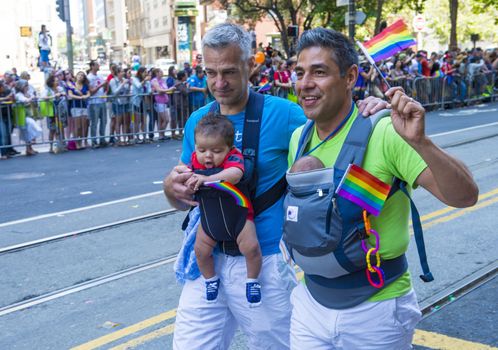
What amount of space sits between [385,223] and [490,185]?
23.8 ft

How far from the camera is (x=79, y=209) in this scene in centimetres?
869

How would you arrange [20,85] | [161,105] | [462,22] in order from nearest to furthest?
[20,85]
[161,105]
[462,22]

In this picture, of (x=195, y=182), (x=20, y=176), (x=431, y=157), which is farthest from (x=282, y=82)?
(x=431, y=157)

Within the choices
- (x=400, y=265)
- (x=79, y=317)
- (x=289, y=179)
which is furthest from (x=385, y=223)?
(x=79, y=317)

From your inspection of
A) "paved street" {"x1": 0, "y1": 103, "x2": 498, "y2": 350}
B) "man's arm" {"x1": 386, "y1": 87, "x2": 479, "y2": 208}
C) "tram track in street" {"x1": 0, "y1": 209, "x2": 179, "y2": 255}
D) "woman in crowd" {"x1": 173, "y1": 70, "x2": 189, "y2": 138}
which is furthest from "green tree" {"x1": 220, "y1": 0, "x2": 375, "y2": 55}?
"man's arm" {"x1": 386, "y1": 87, "x2": 479, "y2": 208}

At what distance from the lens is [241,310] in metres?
3.19

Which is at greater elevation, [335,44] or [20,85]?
[335,44]

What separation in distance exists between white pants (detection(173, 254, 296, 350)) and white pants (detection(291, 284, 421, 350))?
46 centimetres

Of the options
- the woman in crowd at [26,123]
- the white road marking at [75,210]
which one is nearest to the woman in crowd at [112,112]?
the woman in crowd at [26,123]

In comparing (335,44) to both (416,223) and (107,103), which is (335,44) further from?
(107,103)

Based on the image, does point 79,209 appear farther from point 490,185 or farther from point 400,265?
point 400,265

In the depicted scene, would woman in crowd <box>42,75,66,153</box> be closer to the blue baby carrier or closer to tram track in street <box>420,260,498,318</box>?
tram track in street <box>420,260,498,318</box>

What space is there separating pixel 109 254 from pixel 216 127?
3.83 metres

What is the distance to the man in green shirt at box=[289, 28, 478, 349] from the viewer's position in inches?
98.3
